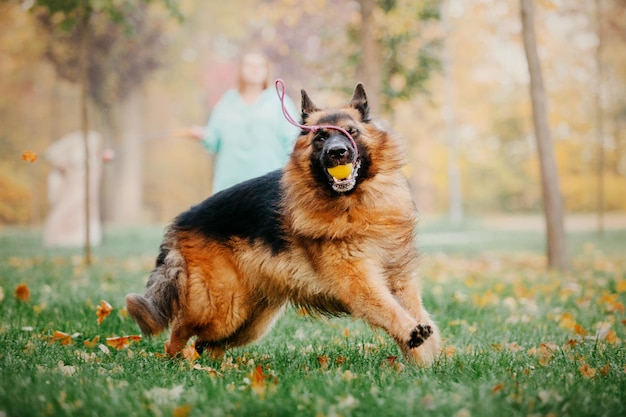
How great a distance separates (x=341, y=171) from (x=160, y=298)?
1.62 metres

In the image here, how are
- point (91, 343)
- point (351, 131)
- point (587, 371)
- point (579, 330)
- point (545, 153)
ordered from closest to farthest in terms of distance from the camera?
point (587, 371) → point (351, 131) → point (91, 343) → point (579, 330) → point (545, 153)

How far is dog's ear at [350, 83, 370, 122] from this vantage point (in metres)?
4.50

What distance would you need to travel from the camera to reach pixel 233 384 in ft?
11.3

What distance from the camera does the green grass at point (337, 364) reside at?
9.77 feet

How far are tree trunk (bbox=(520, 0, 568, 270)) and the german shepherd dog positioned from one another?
676 cm

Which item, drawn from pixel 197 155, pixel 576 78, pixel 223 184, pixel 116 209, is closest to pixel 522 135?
pixel 576 78

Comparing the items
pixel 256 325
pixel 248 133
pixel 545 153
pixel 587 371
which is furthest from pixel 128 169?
pixel 587 371

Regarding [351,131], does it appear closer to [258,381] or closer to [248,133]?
[258,381]

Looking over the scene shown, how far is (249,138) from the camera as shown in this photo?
22.9 ft

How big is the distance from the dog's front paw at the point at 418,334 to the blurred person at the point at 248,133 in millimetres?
3488

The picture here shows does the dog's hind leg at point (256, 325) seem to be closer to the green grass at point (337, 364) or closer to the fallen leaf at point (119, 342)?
the green grass at point (337, 364)

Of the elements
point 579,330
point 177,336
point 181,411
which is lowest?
point 579,330

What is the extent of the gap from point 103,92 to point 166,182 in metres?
13.2

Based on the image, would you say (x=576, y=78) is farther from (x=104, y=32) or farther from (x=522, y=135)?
(x=104, y=32)
